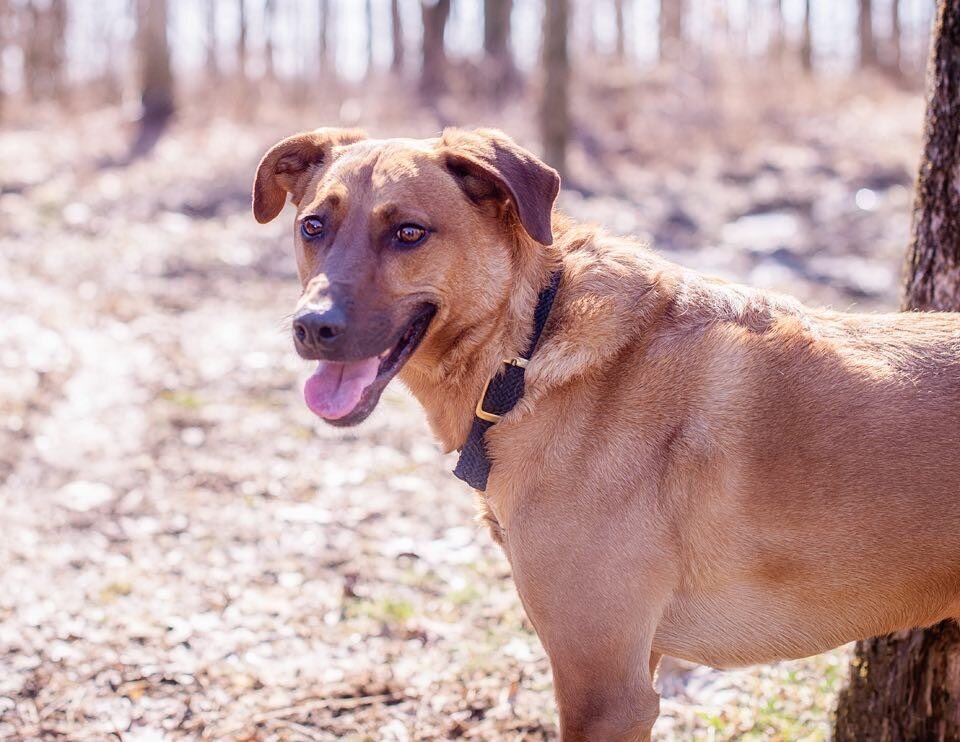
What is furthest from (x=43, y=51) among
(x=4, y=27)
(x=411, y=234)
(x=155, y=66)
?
(x=411, y=234)

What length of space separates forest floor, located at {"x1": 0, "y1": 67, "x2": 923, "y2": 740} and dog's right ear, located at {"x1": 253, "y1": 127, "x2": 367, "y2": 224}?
0.53 metres

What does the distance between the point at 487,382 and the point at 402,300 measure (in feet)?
1.14

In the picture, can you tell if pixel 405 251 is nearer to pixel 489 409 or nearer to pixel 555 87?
pixel 489 409

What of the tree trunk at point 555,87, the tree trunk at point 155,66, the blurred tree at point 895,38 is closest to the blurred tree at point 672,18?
the blurred tree at point 895,38

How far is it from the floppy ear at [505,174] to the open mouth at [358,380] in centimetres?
40

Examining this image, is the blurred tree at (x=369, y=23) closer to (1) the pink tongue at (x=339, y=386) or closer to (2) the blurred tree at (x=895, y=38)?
(2) the blurred tree at (x=895, y=38)

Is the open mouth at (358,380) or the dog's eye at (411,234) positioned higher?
the dog's eye at (411,234)

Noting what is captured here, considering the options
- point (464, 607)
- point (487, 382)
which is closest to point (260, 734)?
point (464, 607)

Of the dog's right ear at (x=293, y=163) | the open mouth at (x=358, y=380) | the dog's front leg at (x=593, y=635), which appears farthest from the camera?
the dog's right ear at (x=293, y=163)

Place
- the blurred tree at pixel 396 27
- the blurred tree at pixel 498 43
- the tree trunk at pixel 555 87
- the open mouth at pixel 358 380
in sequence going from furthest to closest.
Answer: the blurred tree at pixel 396 27 → the blurred tree at pixel 498 43 → the tree trunk at pixel 555 87 → the open mouth at pixel 358 380

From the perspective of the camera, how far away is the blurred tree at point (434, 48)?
16719 millimetres

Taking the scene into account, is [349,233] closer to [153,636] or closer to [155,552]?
[153,636]

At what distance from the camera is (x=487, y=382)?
2.81 meters

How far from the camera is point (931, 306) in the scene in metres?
3.13
